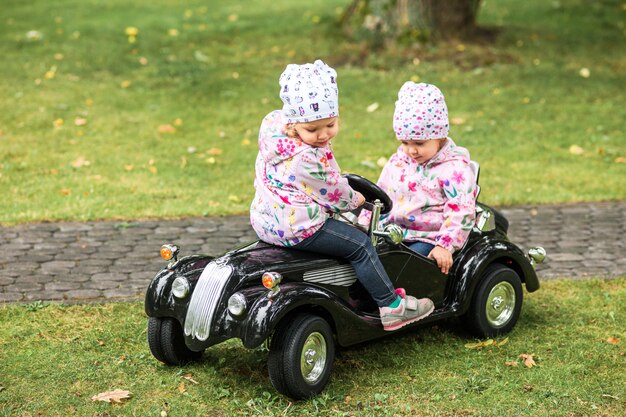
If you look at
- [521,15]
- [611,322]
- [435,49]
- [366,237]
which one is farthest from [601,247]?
[521,15]

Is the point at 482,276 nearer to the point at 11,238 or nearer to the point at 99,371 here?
the point at 99,371

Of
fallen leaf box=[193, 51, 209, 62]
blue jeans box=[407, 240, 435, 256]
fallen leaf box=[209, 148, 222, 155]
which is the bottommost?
blue jeans box=[407, 240, 435, 256]

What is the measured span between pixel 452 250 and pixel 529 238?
7.45ft

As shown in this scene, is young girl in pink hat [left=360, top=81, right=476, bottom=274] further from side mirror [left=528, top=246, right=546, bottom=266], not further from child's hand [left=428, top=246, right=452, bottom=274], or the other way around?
side mirror [left=528, top=246, right=546, bottom=266]

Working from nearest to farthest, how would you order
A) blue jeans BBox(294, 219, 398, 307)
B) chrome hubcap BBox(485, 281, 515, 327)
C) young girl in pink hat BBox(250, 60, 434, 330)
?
young girl in pink hat BBox(250, 60, 434, 330) → blue jeans BBox(294, 219, 398, 307) → chrome hubcap BBox(485, 281, 515, 327)

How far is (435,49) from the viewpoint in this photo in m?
13.0

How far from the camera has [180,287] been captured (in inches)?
189

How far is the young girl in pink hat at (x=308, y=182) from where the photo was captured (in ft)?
15.4

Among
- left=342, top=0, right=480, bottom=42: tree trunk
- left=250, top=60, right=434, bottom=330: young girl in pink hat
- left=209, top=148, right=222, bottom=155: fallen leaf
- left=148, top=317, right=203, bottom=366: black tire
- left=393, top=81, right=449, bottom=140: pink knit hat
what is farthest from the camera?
left=342, top=0, right=480, bottom=42: tree trunk

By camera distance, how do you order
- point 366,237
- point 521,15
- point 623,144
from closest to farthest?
point 366,237 → point 623,144 → point 521,15

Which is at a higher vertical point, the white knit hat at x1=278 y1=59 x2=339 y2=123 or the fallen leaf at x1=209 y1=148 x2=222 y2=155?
the white knit hat at x1=278 y1=59 x2=339 y2=123

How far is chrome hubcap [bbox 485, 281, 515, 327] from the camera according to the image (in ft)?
18.3

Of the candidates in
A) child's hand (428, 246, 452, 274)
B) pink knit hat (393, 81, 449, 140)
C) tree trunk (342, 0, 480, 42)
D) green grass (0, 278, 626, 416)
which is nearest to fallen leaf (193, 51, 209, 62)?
tree trunk (342, 0, 480, 42)

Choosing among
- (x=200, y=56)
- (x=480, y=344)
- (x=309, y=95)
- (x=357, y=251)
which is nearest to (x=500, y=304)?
(x=480, y=344)
